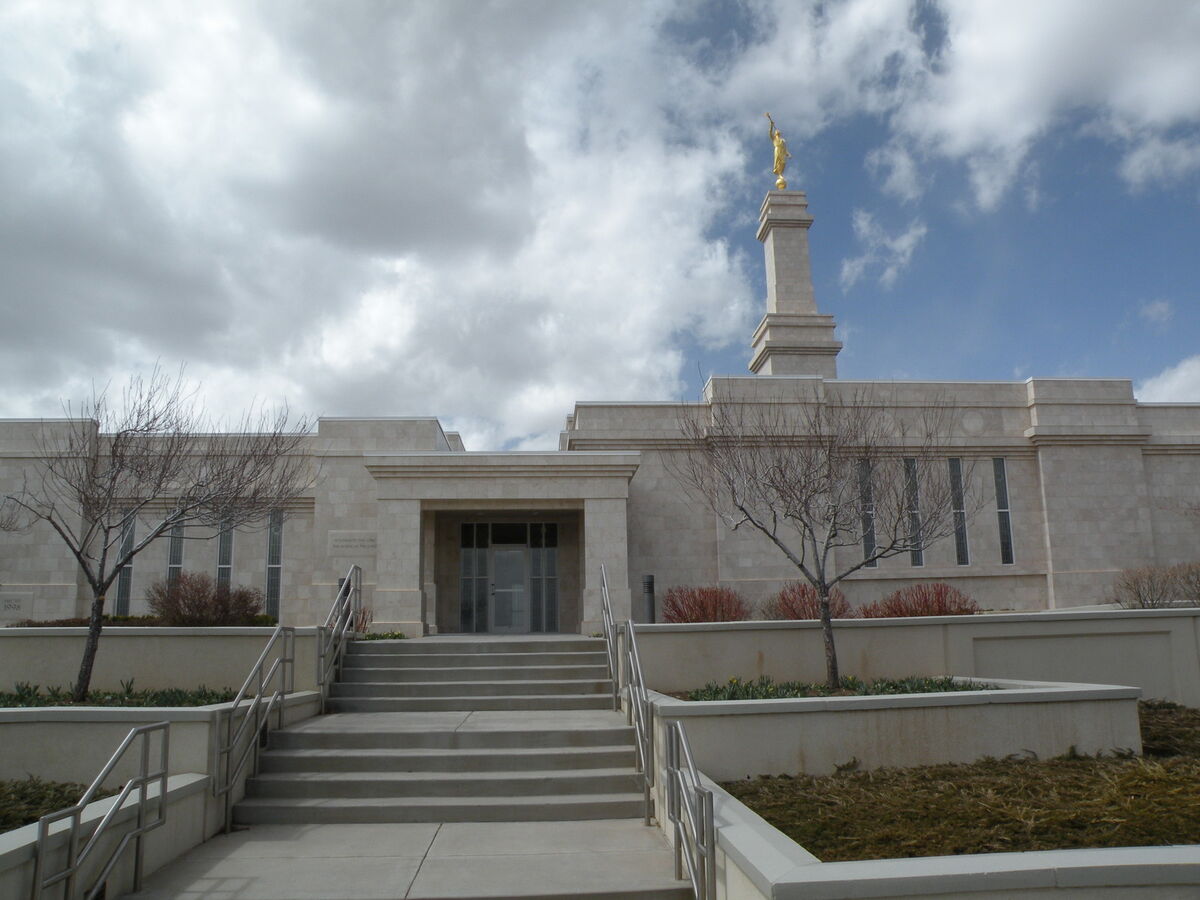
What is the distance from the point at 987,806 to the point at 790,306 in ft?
78.9

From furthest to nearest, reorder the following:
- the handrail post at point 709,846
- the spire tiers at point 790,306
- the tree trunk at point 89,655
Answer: the spire tiers at point 790,306 < the tree trunk at point 89,655 < the handrail post at point 709,846

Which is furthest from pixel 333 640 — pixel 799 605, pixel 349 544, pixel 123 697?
pixel 799 605

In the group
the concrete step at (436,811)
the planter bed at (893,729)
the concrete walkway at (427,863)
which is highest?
the planter bed at (893,729)

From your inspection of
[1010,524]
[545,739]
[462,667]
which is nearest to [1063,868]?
[545,739]

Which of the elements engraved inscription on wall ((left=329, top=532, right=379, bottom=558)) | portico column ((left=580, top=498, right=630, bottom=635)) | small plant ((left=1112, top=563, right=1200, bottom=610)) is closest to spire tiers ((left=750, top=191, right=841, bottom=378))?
small plant ((left=1112, top=563, right=1200, bottom=610))

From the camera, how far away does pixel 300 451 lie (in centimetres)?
2202

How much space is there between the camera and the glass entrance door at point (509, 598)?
20.5 m

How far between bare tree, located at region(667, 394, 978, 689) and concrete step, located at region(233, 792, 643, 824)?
11.8ft

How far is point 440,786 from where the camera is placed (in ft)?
28.1

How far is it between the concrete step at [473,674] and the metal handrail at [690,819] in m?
4.81

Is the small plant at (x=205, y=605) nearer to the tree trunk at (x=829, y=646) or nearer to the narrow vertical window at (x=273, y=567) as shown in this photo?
the narrow vertical window at (x=273, y=567)

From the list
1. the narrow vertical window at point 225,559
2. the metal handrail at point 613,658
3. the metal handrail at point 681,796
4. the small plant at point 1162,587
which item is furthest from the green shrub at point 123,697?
the small plant at point 1162,587

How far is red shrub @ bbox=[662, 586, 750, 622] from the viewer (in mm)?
17969

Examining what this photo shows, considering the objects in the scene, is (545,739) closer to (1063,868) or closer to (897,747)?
(897,747)
